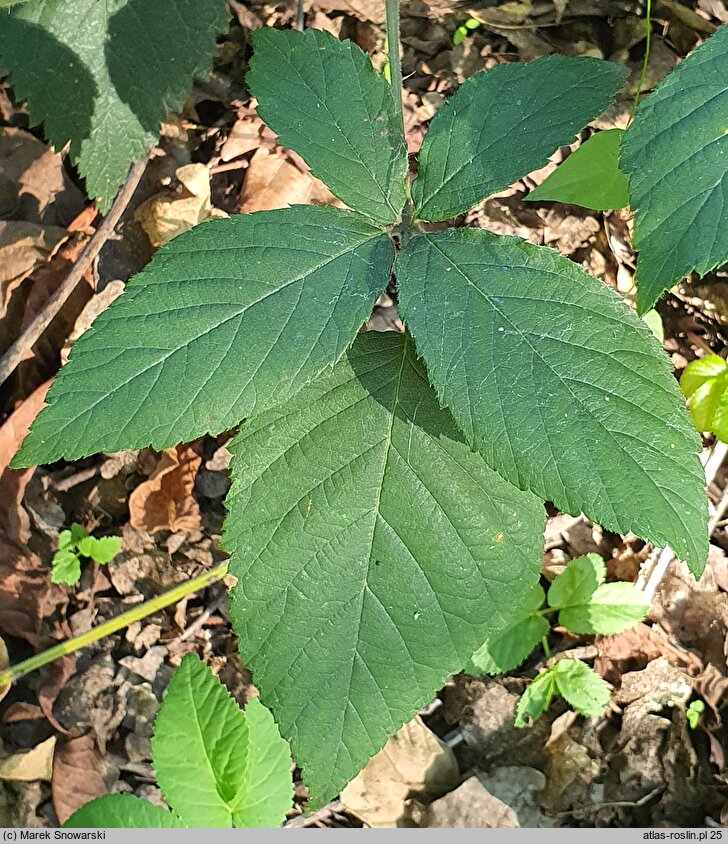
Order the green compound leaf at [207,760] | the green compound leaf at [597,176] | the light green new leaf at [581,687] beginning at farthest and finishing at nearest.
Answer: the light green new leaf at [581,687] < the green compound leaf at [597,176] < the green compound leaf at [207,760]

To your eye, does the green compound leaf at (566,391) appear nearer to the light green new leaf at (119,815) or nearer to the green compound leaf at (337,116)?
the green compound leaf at (337,116)

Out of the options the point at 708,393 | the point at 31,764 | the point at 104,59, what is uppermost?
the point at 104,59

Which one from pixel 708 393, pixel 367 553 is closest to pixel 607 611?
pixel 708 393

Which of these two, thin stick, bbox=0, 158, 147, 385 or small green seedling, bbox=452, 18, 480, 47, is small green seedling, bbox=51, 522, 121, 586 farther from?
small green seedling, bbox=452, 18, 480, 47

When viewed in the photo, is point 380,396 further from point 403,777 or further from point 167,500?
point 403,777

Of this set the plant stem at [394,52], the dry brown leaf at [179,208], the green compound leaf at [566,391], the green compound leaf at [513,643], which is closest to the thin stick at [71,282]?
the dry brown leaf at [179,208]

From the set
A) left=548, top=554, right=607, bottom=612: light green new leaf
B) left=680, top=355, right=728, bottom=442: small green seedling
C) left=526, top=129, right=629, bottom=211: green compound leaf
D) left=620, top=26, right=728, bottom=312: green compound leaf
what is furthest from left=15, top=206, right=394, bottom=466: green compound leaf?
left=548, top=554, right=607, bottom=612: light green new leaf
